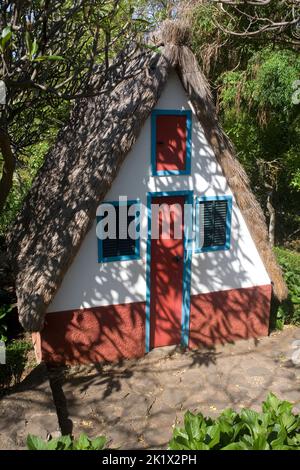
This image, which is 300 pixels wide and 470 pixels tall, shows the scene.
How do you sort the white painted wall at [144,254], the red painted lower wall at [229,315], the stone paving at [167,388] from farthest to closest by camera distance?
the red painted lower wall at [229,315], the white painted wall at [144,254], the stone paving at [167,388]

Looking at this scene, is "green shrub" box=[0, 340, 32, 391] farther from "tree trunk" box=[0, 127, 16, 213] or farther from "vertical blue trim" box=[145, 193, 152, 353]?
"tree trunk" box=[0, 127, 16, 213]

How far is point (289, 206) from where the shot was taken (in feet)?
54.3

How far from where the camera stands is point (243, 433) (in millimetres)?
3758

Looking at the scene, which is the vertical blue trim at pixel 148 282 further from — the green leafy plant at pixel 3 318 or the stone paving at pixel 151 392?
the green leafy plant at pixel 3 318

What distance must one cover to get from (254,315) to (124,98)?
15.3 feet

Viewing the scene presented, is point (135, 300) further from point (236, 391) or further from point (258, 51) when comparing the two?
point (258, 51)

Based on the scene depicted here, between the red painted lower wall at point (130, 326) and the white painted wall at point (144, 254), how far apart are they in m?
0.18

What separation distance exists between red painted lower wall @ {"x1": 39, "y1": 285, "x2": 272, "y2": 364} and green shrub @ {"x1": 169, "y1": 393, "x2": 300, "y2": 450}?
136 inches

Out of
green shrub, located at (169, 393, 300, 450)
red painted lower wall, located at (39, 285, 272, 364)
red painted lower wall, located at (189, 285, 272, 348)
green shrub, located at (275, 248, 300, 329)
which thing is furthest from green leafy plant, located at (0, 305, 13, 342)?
green shrub, located at (275, 248, 300, 329)

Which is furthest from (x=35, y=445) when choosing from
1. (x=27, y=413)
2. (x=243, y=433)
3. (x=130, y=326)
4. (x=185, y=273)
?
(x=185, y=273)

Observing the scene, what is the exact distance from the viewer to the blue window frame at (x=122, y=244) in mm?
6891

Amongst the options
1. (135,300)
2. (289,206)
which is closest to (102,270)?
(135,300)


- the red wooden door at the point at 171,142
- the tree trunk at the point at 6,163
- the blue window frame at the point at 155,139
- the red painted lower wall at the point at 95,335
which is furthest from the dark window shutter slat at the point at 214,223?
the tree trunk at the point at 6,163

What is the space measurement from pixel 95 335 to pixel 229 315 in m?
2.58
